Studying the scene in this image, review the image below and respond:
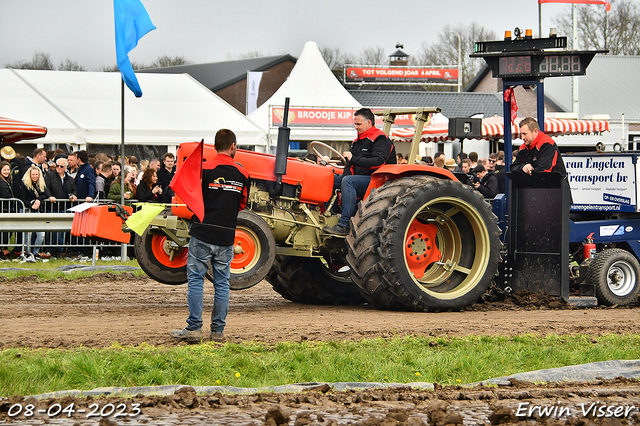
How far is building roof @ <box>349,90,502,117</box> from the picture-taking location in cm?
4044

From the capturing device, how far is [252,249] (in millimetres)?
8109

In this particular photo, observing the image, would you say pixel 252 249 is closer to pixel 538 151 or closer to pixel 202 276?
pixel 202 276

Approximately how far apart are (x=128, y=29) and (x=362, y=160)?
434 centimetres

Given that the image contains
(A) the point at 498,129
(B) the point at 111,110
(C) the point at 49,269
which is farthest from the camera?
(B) the point at 111,110

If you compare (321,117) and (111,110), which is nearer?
(111,110)

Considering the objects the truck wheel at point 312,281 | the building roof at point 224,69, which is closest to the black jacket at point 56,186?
the truck wheel at point 312,281

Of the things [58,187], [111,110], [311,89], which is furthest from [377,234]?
[311,89]

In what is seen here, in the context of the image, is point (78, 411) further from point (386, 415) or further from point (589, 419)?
point (589, 419)

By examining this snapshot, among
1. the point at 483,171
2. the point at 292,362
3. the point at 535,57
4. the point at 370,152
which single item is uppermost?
the point at 535,57

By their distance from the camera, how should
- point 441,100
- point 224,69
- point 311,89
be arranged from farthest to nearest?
point 224,69 → point 441,100 → point 311,89

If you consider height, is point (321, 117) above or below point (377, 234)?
above

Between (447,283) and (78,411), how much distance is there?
538 centimetres

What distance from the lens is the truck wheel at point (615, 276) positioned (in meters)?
9.23

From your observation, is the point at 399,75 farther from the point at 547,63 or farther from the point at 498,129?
the point at 547,63
